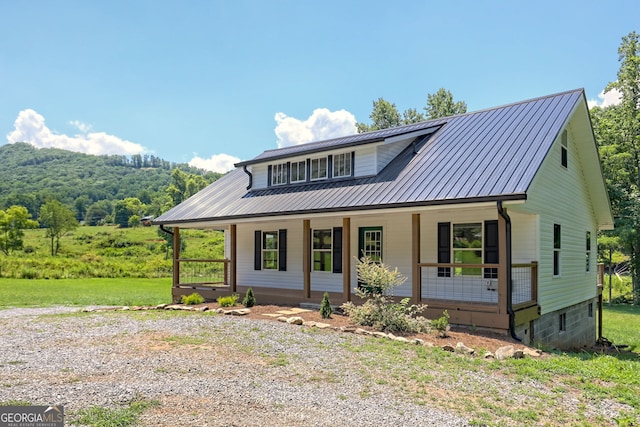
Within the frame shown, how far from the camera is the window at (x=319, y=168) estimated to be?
15.4 m

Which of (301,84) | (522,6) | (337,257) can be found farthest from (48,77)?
(522,6)

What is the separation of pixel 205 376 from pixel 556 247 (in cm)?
1078

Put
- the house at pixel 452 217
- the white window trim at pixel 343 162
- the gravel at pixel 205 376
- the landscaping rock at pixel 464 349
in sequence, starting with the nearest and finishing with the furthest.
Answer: the gravel at pixel 205 376 → the landscaping rock at pixel 464 349 → the house at pixel 452 217 → the white window trim at pixel 343 162

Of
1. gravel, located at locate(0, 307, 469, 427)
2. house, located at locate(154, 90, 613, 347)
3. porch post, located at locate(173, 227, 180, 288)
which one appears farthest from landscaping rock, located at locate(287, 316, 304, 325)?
porch post, located at locate(173, 227, 180, 288)

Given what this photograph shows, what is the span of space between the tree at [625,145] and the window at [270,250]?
2022cm

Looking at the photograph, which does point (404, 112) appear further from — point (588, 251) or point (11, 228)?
point (11, 228)

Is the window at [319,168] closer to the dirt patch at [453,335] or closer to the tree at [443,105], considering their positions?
the dirt patch at [453,335]

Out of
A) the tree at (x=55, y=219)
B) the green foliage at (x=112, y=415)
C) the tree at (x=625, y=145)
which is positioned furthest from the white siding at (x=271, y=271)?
the tree at (x=55, y=219)

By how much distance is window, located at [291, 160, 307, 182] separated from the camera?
15885 millimetres

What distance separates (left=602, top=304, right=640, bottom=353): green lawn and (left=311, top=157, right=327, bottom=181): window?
451 inches

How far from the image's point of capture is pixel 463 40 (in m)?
16.2

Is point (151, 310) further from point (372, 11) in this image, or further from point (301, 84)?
point (372, 11)

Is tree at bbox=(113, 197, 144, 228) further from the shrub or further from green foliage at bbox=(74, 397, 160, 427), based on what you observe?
green foliage at bbox=(74, 397, 160, 427)

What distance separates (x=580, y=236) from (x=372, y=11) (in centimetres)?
1055
